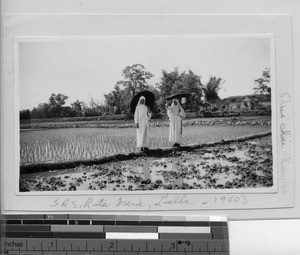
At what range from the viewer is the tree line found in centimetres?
64

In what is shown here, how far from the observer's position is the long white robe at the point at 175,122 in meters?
0.64

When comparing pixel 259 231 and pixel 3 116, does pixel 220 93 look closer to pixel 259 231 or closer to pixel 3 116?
pixel 259 231

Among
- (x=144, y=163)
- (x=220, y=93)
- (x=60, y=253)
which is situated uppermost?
(x=220, y=93)

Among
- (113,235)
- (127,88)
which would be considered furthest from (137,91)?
(113,235)

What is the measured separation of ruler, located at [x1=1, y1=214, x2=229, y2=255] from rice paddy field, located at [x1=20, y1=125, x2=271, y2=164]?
0.10 meters

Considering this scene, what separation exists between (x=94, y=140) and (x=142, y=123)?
3.4 inches

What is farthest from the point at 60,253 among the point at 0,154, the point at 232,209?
the point at 232,209

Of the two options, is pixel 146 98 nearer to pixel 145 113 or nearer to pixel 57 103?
pixel 145 113

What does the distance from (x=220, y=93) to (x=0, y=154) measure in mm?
388

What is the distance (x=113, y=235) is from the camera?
0.63 meters

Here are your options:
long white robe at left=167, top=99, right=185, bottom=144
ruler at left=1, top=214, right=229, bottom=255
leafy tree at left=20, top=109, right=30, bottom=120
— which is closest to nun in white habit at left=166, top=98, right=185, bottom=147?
long white robe at left=167, top=99, right=185, bottom=144

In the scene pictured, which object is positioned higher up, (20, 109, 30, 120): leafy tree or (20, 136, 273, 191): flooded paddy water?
(20, 109, 30, 120): leafy tree

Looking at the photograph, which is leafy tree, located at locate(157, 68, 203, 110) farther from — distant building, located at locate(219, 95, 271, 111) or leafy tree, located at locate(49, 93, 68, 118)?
leafy tree, located at locate(49, 93, 68, 118)

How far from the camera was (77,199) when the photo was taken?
0.64 metres
